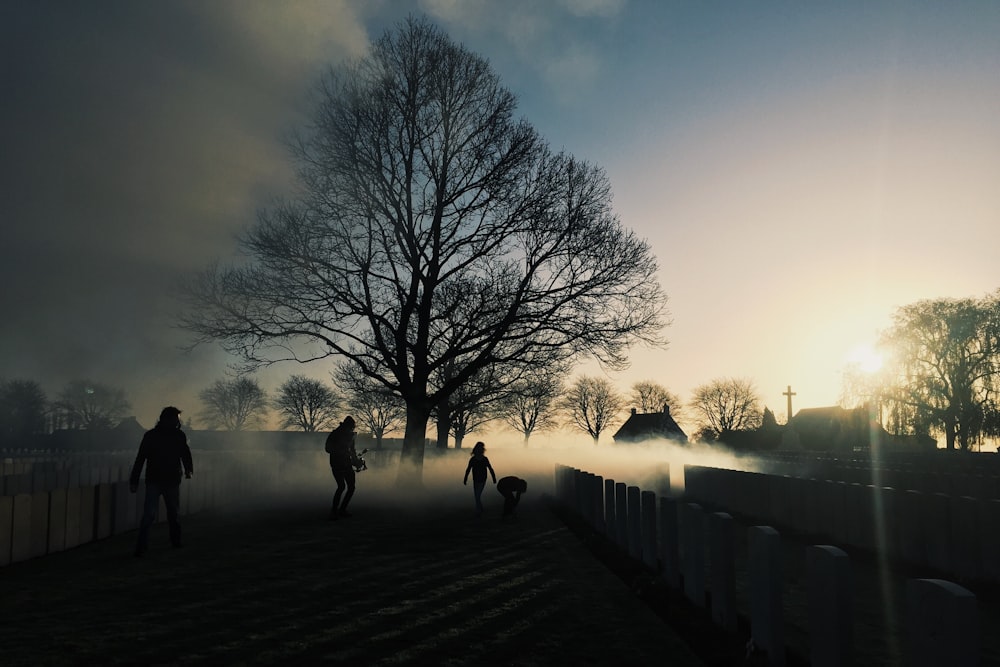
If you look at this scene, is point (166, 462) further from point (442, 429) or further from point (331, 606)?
point (442, 429)

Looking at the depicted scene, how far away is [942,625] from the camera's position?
3.34m

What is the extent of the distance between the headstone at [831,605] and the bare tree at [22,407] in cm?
9284

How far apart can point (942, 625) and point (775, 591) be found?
2.12 meters

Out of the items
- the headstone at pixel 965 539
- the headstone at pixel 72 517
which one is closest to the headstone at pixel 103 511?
the headstone at pixel 72 517

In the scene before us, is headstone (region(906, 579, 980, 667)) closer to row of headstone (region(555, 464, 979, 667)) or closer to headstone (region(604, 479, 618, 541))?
row of headstone (region(555, 464, 979, 667))

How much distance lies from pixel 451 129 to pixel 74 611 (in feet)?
65.9

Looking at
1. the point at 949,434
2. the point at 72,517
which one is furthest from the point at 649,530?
the point at 949,434

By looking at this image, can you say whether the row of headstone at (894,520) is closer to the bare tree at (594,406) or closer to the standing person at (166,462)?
the standing person at (166,462)

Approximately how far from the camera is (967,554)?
407 inches

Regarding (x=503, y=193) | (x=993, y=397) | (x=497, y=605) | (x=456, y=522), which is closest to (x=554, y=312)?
(x=503, y=193)

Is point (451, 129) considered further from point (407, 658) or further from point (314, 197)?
point (407, 658)

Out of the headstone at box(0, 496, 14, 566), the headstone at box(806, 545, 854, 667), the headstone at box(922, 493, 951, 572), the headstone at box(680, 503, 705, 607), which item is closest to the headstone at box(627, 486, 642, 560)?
the headstone at box(680, 503, 705, 607)

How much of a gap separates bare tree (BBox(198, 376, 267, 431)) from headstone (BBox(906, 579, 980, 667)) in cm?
9880

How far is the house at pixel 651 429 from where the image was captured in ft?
254
